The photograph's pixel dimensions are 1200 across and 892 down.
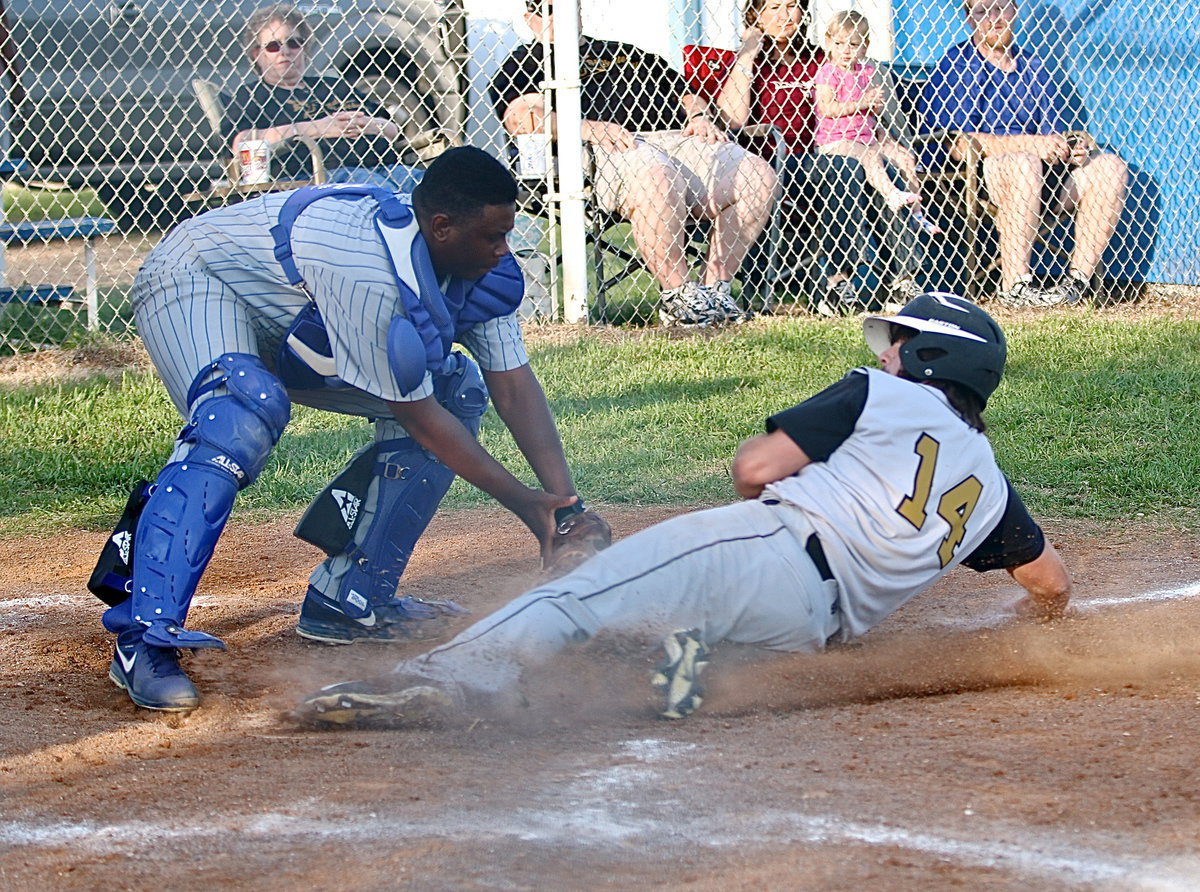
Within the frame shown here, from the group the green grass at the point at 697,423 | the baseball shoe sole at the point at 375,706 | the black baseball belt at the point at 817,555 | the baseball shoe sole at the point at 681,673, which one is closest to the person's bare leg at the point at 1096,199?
the green grass at the point at 697,423

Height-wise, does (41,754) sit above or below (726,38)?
below

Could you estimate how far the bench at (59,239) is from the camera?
27.2 ft

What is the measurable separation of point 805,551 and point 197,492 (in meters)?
1.45

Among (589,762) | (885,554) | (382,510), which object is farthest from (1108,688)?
(382,510)

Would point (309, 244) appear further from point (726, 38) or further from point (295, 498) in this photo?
point (726, 38)

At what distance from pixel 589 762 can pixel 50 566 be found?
2.73 m

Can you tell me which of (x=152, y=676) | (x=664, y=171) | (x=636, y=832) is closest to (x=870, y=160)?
(x=664, y=171)

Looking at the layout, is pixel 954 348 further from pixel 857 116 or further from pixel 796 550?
pixel 857 116

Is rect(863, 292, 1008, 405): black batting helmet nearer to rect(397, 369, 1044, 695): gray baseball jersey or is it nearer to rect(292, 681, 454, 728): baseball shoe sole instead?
rect(397, 369, 1044, 695): gray baseball jersey

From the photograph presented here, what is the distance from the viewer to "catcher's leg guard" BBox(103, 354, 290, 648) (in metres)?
3.32

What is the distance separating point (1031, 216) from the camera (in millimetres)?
9031

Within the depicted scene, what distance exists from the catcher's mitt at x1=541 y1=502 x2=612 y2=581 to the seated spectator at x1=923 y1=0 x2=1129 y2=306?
628 centimetres

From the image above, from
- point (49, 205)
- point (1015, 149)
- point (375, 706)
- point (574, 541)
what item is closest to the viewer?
point (375, 706)

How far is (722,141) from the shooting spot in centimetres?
866
